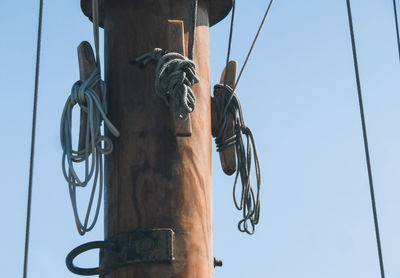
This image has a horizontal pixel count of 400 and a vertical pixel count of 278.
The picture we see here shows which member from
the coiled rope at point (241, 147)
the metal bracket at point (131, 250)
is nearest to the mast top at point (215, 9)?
the coiled rope at point (241, 147)

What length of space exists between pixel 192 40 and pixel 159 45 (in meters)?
0.14

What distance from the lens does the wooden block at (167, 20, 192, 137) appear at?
10.0 ft

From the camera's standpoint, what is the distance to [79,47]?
3.32 meters

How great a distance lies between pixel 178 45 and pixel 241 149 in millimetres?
667

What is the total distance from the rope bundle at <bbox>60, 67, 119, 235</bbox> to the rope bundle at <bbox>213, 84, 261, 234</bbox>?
0.60 meters

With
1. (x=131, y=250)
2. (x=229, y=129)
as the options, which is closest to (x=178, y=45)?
(x=229, y=129)

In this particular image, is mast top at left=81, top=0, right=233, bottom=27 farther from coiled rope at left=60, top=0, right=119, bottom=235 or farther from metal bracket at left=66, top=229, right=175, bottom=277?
metal bracket at left=66, top=229, right=175, bottom=277

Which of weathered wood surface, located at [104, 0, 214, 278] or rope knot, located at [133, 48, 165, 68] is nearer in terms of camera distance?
weathered wood surface, located at [104, 0, 214, 278]

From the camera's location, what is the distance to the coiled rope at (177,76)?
9.98 feet

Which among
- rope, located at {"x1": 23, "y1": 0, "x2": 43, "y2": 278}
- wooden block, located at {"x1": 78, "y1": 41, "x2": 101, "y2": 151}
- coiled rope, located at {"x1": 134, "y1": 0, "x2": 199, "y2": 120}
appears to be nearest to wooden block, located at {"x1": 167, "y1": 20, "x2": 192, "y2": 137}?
coiled rope, located at {"x1": 134, "y1": 0, "x2": 199, "y2": 120}

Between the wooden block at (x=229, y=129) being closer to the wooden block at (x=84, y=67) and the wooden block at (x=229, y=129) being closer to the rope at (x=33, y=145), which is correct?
the wooden block at (x=84, y=67)

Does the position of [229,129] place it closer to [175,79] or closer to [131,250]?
[175,79]

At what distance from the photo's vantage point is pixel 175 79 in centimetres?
307

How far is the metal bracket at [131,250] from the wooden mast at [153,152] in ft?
0.09
